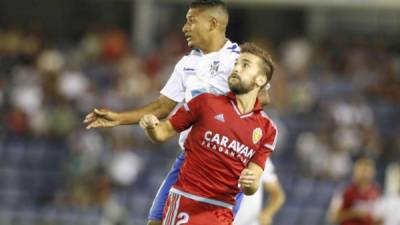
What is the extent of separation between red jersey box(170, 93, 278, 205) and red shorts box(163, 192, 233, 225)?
7 cm

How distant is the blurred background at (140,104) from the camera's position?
1891cm

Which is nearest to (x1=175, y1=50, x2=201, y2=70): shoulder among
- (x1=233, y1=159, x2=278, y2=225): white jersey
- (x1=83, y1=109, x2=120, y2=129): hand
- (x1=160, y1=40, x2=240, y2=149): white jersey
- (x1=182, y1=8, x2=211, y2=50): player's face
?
(x1=160, y1=40, x2=240, y2=149): white jersey

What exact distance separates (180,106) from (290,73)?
39.6 ft

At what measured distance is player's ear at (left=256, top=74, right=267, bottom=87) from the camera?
312 inches

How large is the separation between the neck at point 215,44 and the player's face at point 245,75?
563mm

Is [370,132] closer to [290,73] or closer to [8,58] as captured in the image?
[290,73]

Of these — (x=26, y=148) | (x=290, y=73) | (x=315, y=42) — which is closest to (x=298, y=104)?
(x=290, y=73)

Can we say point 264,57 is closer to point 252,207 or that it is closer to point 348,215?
point 252,207

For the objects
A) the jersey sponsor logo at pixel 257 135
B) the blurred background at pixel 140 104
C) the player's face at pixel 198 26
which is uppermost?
the player's face at pixel 198 26

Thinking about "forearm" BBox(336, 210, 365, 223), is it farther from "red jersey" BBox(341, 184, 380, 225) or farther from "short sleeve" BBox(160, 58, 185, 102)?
"short sleeve" BBox(160, 58, 185, 102)

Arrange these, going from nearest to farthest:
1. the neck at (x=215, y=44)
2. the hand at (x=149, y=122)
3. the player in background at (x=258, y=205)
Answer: the hand at (x=149, y=122) < the neck at (x=215, y=44) < the player in background at (x=258, y=205)

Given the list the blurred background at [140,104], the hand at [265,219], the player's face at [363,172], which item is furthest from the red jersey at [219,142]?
the blurred background at [140,104]

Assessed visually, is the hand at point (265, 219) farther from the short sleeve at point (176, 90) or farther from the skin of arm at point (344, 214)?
the skin of arm at point (344, 214)

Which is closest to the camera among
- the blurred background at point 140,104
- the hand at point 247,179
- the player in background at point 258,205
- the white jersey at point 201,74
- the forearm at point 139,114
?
the hand at point 247,179
